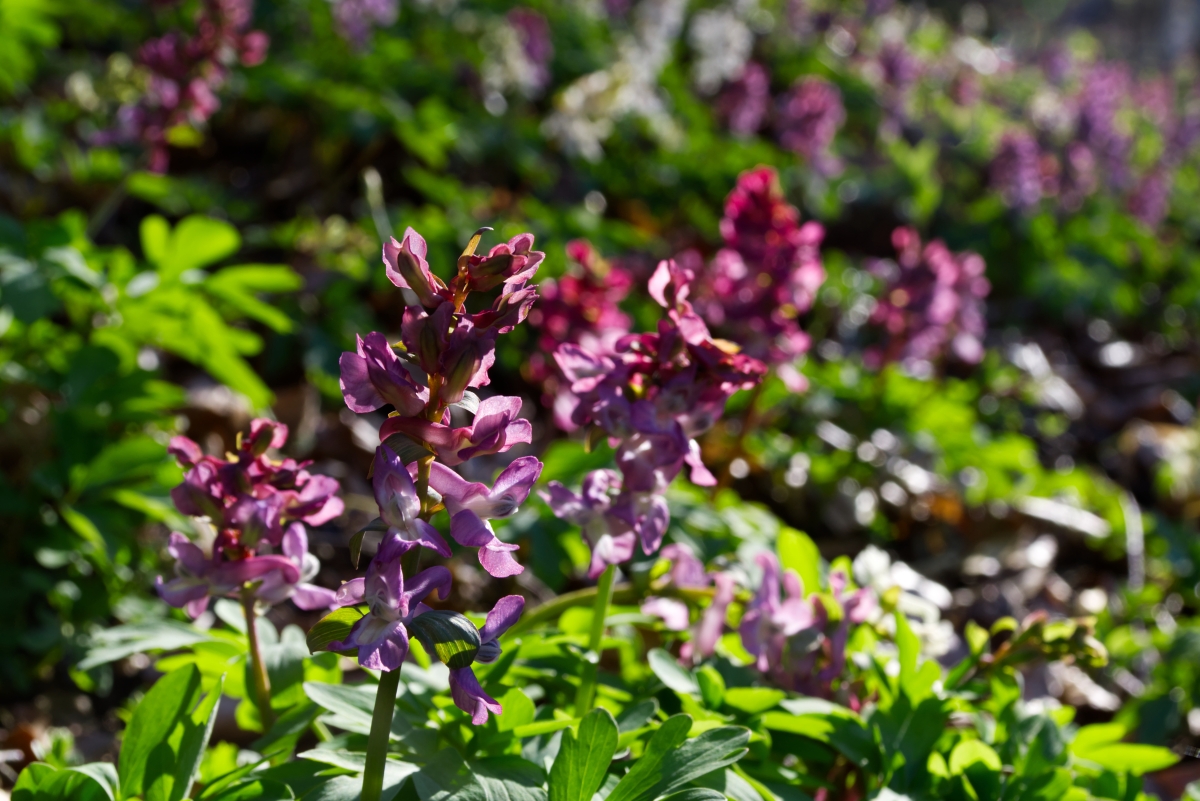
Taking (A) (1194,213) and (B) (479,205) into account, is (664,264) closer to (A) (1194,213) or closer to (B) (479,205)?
(B) (479,205)

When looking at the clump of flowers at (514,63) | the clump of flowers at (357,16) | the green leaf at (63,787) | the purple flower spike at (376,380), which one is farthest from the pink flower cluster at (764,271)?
the clump of flowers at (357,16)

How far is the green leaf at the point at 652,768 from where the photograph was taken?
1.22 meters

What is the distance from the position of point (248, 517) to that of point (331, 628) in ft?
1.14

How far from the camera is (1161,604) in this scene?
372cm

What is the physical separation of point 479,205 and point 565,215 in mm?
443

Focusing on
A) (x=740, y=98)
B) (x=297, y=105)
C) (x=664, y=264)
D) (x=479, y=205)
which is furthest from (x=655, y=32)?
(x=664, y=264)

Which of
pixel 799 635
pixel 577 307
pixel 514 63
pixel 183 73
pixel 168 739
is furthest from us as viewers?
pixel 514 63

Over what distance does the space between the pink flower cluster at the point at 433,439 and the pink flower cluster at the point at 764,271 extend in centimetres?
174

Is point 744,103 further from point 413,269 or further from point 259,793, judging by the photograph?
point 259,793

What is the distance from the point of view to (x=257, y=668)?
1.47 m

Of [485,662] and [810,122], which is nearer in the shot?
[485,662]

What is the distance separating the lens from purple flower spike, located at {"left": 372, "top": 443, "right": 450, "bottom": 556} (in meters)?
1.07

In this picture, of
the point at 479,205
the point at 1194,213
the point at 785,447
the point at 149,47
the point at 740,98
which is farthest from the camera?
the point at 1194,213

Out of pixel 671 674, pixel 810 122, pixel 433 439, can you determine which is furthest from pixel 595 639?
pixel 810 122
